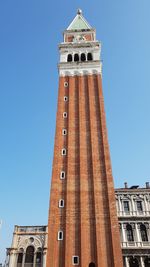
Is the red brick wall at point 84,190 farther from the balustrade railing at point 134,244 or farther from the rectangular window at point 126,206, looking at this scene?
the rectangular window at point 126,206

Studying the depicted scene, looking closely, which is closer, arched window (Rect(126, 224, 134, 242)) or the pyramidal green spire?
arched window (Rect(126, 224, 134, 242))

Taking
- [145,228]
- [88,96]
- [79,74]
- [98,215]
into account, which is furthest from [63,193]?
[79,74]

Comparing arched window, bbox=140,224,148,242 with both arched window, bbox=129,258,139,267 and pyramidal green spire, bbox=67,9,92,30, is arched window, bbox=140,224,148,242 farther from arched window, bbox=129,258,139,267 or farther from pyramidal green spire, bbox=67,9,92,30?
pyramidal green spire, bbox=67,9,92,30

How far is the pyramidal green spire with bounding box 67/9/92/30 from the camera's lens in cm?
5670

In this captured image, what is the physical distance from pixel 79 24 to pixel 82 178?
137ft

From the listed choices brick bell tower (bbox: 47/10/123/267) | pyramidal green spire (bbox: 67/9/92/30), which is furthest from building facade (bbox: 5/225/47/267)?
pyramidal green spire (bbox: 67/9/92/30)

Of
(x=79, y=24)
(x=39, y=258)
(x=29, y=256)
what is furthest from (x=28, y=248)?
(x=79, y=24)

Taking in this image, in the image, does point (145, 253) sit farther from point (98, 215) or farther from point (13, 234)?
point (13, 234)

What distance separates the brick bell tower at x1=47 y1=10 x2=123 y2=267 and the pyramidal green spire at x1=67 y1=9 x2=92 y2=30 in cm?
1286

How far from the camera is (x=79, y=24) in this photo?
2304 inches

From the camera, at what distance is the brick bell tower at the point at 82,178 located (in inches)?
1066

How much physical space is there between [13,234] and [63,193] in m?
7.75

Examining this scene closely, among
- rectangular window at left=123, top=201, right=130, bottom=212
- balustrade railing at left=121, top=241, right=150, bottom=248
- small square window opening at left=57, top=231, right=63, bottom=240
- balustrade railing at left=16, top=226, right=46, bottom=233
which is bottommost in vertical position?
balustrade railing at left=121, top=241, right=150, bottom=248

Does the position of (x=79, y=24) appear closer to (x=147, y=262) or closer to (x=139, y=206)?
(x=139, y=206)
